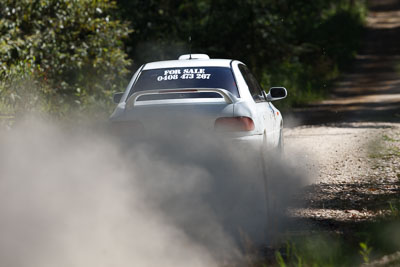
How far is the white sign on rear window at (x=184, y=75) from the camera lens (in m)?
8.44

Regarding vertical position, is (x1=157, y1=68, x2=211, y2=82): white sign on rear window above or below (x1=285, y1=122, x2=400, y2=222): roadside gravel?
above

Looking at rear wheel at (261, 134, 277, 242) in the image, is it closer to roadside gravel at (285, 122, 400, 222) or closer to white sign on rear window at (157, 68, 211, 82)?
roadside gravel at (285, 122, 400, 222)

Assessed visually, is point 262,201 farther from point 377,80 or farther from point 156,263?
point 377,80

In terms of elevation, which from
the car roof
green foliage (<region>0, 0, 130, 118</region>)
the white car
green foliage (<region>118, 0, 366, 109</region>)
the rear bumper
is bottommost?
green foliage (<region>118, 0, 366, 109</region>)

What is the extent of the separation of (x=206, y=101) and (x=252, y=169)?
96cm

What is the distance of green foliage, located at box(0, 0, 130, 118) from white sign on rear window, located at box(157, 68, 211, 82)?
5.08 meters

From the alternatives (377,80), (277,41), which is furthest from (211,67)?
(377,80)

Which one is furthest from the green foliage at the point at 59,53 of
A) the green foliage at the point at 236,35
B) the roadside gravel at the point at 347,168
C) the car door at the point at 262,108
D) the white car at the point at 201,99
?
the car door at the point at 262,108

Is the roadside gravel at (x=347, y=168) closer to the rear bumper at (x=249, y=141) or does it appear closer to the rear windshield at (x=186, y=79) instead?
the rear bumper at (x=249, y=141)

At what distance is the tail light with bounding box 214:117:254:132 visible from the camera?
25.2 ft

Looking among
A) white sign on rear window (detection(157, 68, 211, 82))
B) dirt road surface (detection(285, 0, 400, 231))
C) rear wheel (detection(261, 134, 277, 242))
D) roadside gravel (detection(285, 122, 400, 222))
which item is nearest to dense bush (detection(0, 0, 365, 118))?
white sign on rear window (detection(157, 68, 211, 82))

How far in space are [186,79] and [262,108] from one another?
1.09 meters

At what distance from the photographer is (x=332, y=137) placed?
14.3 meters

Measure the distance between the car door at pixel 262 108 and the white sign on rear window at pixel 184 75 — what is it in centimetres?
67
